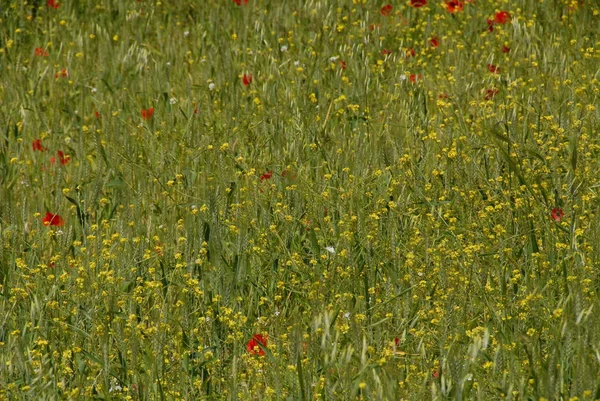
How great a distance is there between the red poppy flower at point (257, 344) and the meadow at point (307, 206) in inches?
0.4

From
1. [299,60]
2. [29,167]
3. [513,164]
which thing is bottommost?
[29,167]

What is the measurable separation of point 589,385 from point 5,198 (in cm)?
227

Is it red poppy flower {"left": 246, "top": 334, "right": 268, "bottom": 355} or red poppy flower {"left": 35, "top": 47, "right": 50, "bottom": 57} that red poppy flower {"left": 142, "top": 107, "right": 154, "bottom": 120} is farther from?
red poppy flower {"left": 246, "top": 334, "right": 268, "bottom": 355}

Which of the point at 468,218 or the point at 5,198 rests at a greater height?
the point at 468,218

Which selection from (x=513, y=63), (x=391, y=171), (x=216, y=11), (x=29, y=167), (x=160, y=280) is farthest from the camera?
(x=216, y=11)

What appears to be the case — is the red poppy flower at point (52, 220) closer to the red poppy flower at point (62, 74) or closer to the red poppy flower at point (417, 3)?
the red poppy flower at point (62, 74)

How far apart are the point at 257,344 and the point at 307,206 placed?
0.85 m

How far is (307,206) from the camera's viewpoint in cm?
341

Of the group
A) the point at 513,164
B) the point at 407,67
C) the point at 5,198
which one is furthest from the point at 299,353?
the point at 407,67

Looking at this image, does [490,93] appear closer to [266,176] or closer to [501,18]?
[501,18]

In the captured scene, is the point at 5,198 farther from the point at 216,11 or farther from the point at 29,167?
the point at 216,11

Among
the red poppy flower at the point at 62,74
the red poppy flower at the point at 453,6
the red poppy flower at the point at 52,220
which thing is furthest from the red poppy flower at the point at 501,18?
the red poppy flower at the point at 52,220

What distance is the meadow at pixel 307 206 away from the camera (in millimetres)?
2510

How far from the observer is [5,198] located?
3.68m
